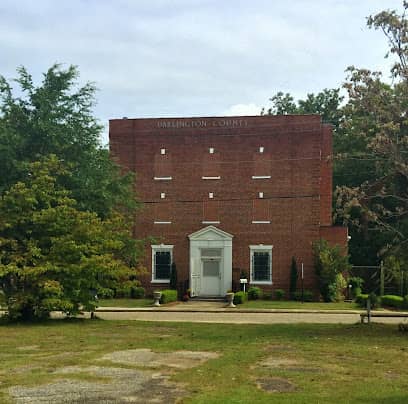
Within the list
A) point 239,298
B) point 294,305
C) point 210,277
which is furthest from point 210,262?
point 294,305

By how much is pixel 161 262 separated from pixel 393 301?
44.4 ft

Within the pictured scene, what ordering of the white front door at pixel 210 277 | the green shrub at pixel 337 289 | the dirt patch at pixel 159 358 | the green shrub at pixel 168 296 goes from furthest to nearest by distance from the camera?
the white front door at pixel 210 277 → the green shrub at pixel 337 289 → the green shrub at pixel 168 296 → the dirt patch at pixel 159 358

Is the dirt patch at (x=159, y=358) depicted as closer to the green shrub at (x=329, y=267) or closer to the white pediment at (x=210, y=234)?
the green shrub at (x=329, y=267)

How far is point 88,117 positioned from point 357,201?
12531 millimetres

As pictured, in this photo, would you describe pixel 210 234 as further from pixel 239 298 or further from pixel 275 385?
pixel 275 385

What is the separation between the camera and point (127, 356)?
575 inches

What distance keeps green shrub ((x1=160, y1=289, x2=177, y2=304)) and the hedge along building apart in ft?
6.92

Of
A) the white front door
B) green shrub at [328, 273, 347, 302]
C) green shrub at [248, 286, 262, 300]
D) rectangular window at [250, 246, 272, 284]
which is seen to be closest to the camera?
green shrub at [328, 273, 347, 302]

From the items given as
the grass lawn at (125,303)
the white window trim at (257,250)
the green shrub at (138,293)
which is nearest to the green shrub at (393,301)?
the white window trim at (257,250)

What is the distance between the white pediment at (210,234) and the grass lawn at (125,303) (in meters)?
4.83

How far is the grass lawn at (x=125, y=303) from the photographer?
34.7 meters

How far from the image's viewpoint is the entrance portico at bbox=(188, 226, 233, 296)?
39.5 metres

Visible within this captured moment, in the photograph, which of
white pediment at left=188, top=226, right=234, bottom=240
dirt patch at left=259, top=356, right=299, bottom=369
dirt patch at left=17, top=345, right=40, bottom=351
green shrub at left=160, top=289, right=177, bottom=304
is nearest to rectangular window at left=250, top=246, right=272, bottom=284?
white pediment at left=188, top=226, right=234, bottom=240

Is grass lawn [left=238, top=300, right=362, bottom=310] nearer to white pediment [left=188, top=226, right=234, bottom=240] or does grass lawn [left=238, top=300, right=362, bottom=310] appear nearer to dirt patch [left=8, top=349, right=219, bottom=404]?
white pediment [left=188, top=226, right=234, bottom=240]
